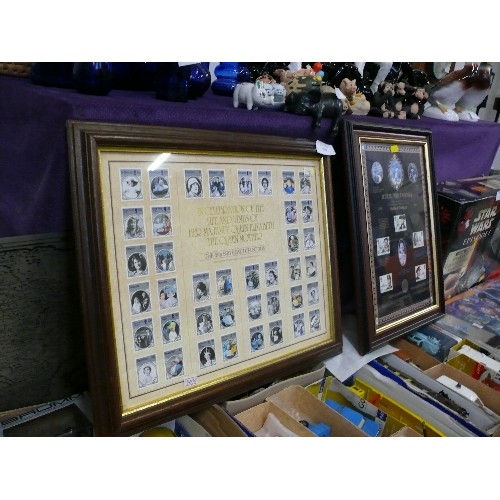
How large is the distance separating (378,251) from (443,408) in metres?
0.39

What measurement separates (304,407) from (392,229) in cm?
50

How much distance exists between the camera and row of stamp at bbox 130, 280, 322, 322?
32.1 inches

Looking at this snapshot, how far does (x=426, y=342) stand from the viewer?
125cm

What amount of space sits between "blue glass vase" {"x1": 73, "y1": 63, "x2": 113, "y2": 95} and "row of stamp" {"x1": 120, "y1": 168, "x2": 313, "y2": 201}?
0.19 m

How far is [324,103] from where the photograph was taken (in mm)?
1107

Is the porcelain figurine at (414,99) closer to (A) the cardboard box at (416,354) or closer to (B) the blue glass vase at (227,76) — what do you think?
(B) the blue glass vase at (227,76)

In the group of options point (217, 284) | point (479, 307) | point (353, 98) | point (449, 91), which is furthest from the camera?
point (449, 91)

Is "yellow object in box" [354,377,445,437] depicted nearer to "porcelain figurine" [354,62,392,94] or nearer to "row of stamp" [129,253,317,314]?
"row of stamp" [129,253,317,314]

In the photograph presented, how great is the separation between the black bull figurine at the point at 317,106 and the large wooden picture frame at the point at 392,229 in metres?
0.04

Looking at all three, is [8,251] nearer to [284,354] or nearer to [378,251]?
[284,354]

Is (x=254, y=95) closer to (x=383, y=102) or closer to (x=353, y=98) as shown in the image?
(x=353, y=98)

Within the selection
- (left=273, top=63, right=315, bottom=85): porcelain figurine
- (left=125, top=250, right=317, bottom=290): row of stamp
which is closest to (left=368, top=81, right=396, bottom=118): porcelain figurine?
(left=273, top=63, right=315, bottom=85): porcelain figurine

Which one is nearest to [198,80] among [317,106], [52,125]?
[317,106]

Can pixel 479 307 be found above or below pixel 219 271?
below
